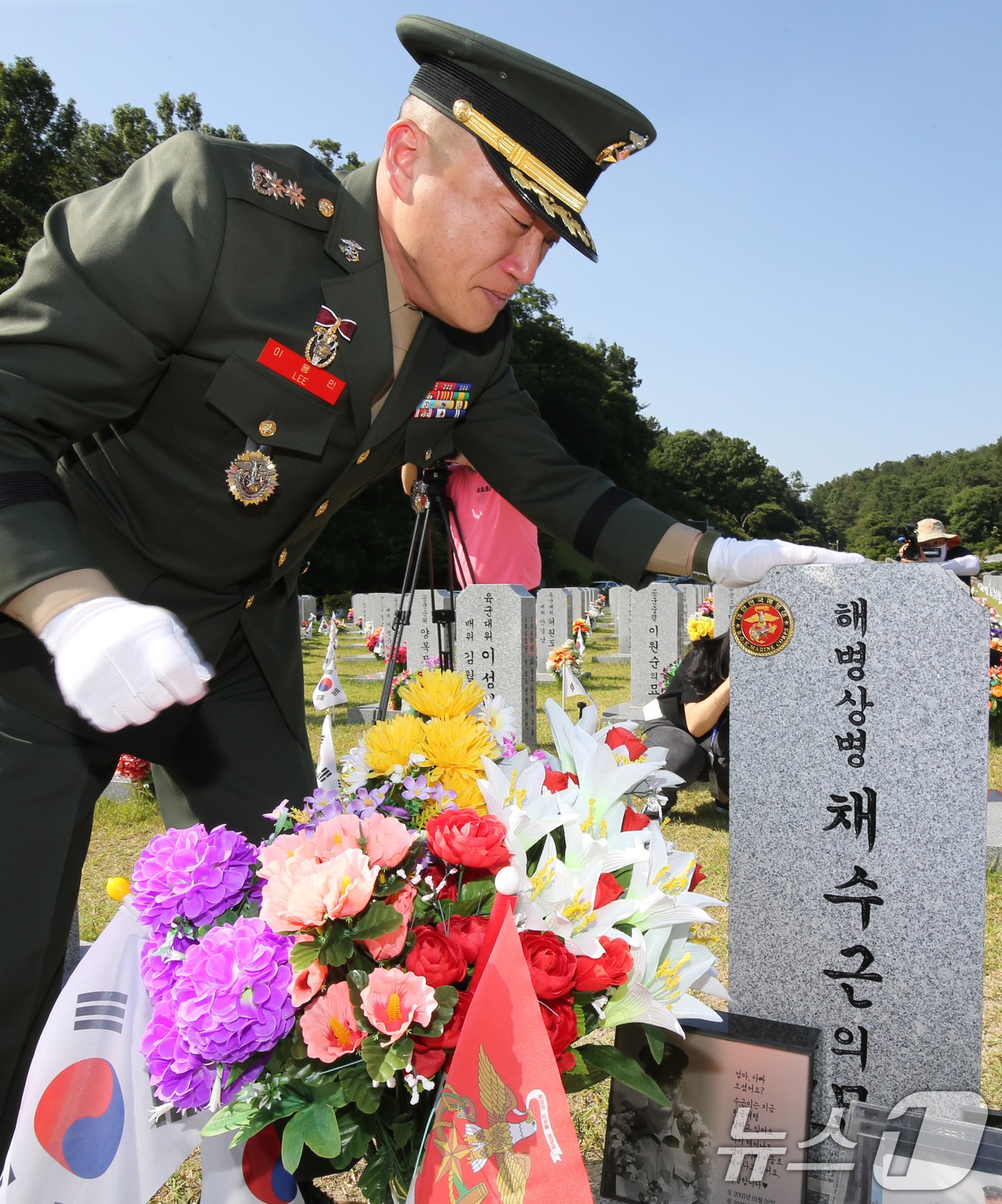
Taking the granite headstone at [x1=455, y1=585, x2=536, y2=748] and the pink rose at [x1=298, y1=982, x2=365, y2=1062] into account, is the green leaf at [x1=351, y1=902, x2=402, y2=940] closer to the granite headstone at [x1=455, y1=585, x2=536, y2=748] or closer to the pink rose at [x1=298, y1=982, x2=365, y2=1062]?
the pink rose at [x1=298, y1=982, x2=365, y2=1062]

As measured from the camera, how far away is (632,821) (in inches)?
69.7

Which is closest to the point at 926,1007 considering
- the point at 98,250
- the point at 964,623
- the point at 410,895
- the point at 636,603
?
the point at 964,623

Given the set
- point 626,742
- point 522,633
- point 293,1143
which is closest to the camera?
point 293,1143

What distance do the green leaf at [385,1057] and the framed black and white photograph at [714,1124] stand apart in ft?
2.69

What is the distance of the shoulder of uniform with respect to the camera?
175 centimetres

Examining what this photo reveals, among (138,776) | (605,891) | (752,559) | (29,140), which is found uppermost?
(29,140)

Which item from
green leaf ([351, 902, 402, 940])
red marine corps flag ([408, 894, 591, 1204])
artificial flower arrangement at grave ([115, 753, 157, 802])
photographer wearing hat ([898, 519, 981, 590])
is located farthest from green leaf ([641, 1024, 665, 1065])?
photographer wearing hat ([898, 519, 981, 590])

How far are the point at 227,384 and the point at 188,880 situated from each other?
2.99 feet

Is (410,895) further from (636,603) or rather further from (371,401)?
(636,603)

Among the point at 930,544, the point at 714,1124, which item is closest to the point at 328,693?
the point at 930,544

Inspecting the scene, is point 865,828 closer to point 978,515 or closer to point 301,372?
point 301,372

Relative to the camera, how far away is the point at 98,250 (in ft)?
5.01

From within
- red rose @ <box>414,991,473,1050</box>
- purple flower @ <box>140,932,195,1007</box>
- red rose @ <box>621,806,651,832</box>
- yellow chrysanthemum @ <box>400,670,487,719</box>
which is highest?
yellow chrysanthemum @ <box>400,670,487,719</box>

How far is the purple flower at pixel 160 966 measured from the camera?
1.41 metres
